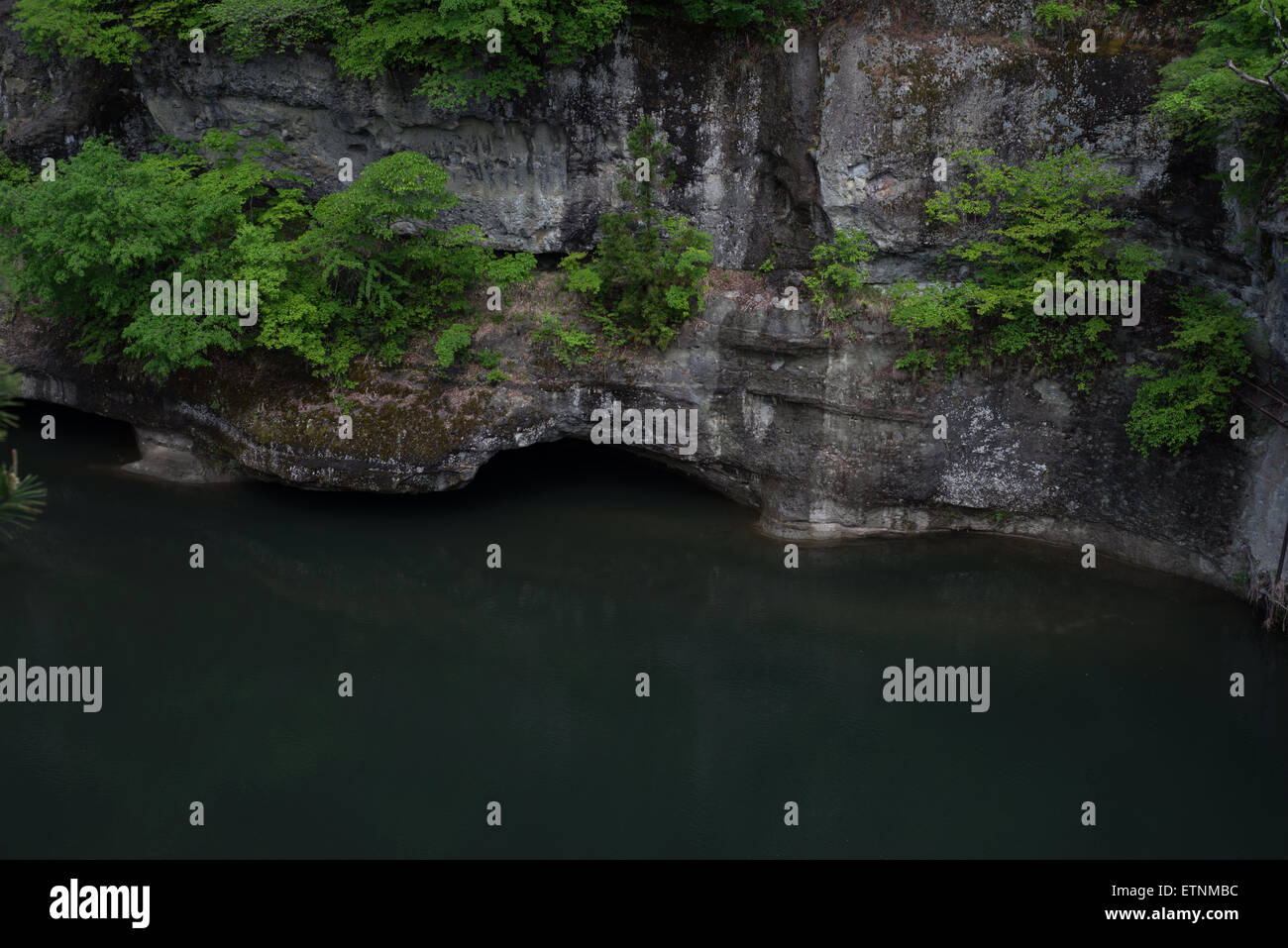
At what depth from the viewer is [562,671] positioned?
15.2 m

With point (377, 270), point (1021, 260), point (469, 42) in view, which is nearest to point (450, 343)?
point (377, 270)

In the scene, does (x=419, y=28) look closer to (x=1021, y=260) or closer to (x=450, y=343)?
(x=450, y=343)

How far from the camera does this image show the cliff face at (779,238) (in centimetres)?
1567

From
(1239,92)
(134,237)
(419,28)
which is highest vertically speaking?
(419,28)

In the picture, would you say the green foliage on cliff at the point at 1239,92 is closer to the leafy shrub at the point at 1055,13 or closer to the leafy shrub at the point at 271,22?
the leafy shrub at the point at 1055,13

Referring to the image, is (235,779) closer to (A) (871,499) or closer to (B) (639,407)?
(B) (639,407)

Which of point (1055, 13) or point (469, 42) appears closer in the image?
point (1055, 13)

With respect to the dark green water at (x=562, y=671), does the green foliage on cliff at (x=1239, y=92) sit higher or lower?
higher

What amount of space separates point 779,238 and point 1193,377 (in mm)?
6347

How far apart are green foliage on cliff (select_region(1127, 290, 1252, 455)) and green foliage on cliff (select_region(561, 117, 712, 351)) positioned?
21.8ft

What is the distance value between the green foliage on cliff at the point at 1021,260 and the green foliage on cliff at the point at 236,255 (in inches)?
264

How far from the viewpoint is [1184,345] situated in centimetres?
1469

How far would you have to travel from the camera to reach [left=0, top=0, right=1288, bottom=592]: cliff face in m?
15.7

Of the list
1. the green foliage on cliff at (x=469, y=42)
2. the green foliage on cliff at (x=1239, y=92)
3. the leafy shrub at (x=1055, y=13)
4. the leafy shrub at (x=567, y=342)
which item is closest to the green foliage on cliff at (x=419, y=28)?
the green foliage on cliff at (x=469, y=42)
